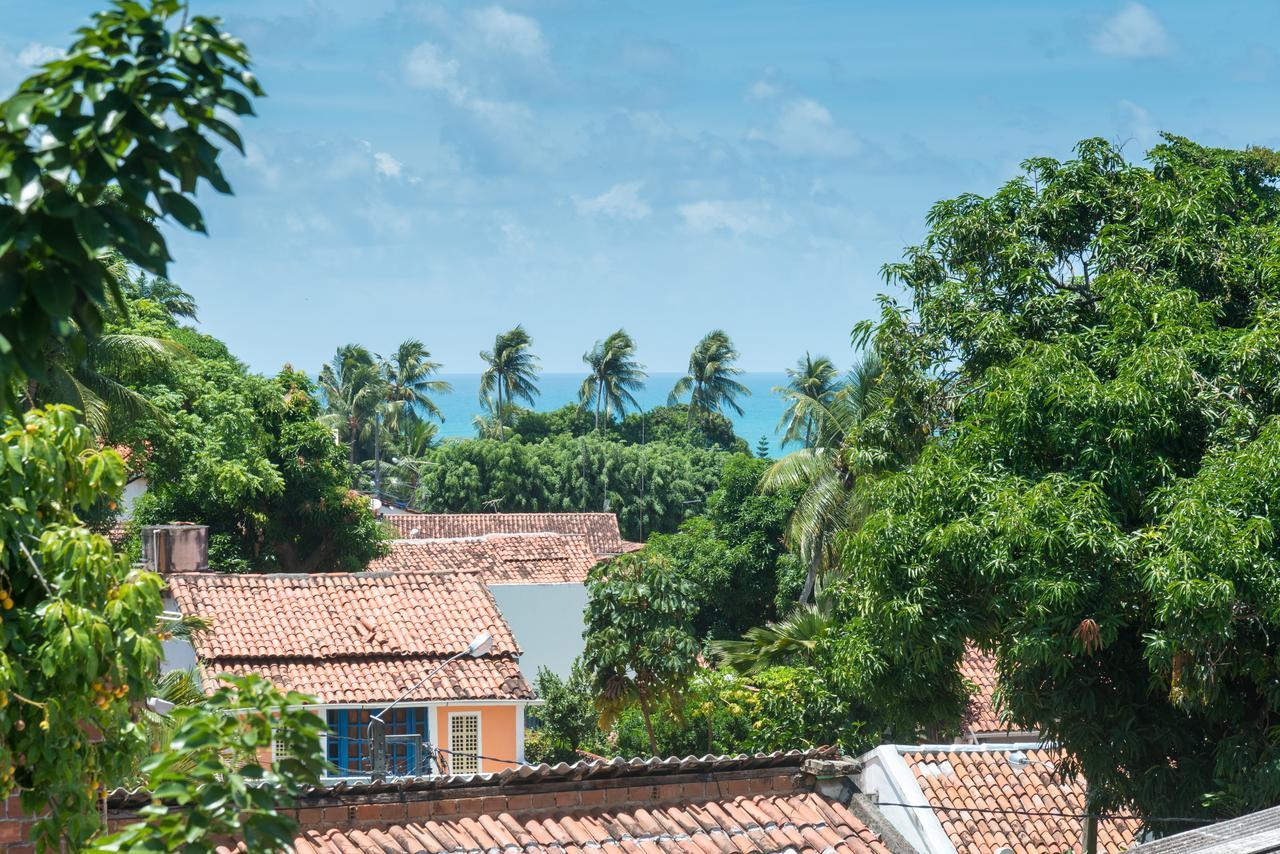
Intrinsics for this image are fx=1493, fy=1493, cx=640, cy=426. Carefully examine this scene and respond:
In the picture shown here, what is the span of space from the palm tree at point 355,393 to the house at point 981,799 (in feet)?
Answer: 202

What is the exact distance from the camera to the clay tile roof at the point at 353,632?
24.4 m

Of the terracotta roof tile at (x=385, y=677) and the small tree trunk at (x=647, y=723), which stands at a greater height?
the terracotta roof tile at (x=385, y=677)

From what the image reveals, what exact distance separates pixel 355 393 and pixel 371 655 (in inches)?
2177

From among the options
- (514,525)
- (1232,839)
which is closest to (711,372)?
(514,525)

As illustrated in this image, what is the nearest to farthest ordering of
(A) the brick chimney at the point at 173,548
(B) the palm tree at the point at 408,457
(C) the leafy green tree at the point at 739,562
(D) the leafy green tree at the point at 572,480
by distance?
(A) the brick chimney at the point at 173,548
(C) the leafy green tree at the point at 739,562
(D) the leafy green tree at the point at 572,480
(B) the palm tree at the point at 408,457

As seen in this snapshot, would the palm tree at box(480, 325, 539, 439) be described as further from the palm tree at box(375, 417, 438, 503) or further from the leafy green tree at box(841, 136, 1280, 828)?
the leafy green tree at box(841, 136, 1280, 828)

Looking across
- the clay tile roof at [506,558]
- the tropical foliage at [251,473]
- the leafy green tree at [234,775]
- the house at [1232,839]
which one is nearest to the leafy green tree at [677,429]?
the clay tile roof at [506,558]

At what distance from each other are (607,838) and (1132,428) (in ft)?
25.7

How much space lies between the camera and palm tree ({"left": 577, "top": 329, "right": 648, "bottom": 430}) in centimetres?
8375

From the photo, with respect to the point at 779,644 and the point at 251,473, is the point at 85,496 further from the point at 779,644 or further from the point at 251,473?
the point at 251,473

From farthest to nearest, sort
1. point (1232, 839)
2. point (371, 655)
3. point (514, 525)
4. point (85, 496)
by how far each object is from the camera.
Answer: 1. point (514, 525)
2. point (371, 655)
3. point (1232, 839)
4. point (85, 496)

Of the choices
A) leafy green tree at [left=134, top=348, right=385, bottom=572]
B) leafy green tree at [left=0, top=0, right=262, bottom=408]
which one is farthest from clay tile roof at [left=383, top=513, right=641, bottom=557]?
leafy green tree at [left=0, top=0, right=262, bottom=408]

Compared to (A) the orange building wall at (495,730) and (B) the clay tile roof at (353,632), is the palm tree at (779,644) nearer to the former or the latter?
(A) the orange building wall at (495,730)

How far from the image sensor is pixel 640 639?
29375 mm
